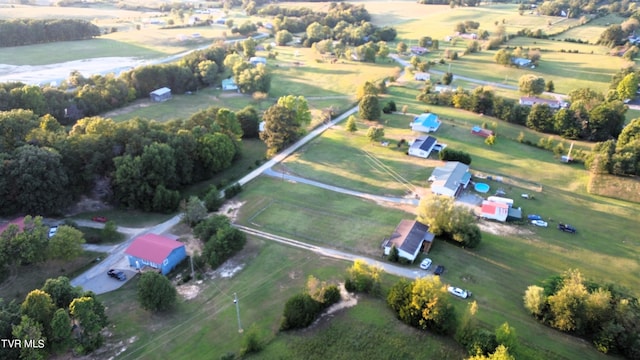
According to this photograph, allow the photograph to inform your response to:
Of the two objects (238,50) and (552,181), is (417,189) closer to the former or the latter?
(552,181)

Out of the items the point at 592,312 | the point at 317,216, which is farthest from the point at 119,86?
the point at 592,312

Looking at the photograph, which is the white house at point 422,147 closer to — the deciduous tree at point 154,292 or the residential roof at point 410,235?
the residential roof at point 410,235

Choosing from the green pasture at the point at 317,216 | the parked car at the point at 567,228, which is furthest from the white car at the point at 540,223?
the green pasture at the point at 317,216

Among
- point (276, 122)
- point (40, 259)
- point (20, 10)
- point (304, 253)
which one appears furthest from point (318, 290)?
point (20, 10)

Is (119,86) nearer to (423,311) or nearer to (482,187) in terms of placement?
(482,187)
